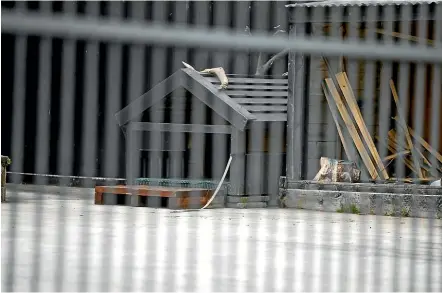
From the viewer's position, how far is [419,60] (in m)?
1.30

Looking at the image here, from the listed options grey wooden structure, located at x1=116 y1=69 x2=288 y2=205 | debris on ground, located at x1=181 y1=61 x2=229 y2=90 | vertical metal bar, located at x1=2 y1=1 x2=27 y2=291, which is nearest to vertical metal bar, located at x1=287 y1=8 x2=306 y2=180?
grey wooden structure, located at x1=116 y1=69 x2=288 y2=205

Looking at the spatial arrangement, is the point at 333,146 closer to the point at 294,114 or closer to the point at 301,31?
the point at 294,114

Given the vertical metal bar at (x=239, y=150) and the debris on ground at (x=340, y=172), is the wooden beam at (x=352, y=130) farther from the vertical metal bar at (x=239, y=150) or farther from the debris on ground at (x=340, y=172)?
the vertical metal bar at (x=239, y=150)

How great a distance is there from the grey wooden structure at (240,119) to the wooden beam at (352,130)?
2.02ft

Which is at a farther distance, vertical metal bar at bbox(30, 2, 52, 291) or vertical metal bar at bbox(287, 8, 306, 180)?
→ vertical metal bar at bbox(287, 8, 306, 180)

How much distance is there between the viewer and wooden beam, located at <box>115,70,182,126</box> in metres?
12.6

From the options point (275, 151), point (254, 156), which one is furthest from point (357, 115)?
point (254, 156)

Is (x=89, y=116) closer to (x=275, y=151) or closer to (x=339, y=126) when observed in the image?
(x=275, y=151)

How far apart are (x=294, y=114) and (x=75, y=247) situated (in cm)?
530

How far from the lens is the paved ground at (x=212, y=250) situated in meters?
5.80

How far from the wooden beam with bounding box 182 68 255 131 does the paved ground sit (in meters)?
1.12

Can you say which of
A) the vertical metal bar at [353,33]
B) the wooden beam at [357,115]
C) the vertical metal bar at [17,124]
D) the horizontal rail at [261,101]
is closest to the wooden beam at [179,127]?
the horizontal rail at [261,101]

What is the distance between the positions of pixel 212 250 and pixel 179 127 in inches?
200

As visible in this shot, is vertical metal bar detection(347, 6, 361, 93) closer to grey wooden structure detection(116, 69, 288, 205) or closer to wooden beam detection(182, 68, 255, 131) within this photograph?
grey wooden structure detection(116, 69, 288, 205)
